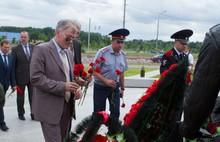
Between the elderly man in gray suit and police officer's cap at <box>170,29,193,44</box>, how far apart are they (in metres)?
2.94

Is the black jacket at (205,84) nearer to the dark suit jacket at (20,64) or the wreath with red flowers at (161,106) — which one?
the wreath with red flowers at (161,106)

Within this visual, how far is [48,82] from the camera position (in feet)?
12.3

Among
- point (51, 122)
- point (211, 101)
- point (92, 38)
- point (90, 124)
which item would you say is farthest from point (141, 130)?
point (92, 38)

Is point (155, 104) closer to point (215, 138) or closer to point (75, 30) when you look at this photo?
point (215, 138)

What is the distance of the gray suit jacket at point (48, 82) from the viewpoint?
12.3 feet

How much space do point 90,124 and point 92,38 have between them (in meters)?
63.1

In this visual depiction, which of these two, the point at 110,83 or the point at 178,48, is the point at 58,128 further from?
the point at 178,48

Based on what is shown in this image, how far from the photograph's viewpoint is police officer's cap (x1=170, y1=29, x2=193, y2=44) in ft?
21.0

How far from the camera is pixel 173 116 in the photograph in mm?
2400

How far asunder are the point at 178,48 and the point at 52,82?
3066 mm

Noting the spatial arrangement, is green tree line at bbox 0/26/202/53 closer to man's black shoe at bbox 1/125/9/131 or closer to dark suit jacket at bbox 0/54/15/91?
dark suit jacket at bbox 0/54/15/91

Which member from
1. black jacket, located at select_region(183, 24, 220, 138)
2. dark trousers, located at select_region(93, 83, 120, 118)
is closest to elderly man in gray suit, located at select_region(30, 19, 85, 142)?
black jacket, located at select_region(183, 24, 220, 138)

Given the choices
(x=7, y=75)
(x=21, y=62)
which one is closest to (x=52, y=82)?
(x=7, y=75)

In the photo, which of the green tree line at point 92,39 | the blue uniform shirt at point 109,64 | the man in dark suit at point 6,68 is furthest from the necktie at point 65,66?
the green tree line at point 92,39
